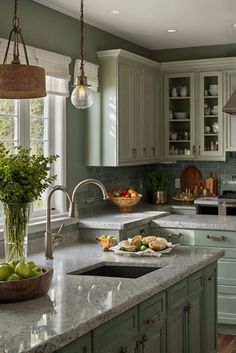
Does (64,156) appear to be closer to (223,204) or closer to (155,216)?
(155,216)

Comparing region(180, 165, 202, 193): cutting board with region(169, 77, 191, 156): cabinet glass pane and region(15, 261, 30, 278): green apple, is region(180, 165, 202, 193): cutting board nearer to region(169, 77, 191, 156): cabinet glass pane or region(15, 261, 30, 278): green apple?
region(169, 77, 191, 156): cabinet glass pane

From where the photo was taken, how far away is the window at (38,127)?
497 cm

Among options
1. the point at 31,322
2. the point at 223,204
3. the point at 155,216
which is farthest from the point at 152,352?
the point at 223,204

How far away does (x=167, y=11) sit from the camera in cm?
567

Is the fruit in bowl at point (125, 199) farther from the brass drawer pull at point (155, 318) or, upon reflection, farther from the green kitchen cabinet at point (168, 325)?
the brass drawer pull at point (155, 318)

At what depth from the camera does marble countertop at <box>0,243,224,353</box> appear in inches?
94.2

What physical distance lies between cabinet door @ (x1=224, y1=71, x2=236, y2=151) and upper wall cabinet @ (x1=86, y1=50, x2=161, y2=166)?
993 mm

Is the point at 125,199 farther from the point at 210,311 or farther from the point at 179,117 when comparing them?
the point at 210,311

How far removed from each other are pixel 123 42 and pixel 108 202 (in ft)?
5.87

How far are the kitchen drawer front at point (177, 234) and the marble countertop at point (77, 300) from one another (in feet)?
4.24

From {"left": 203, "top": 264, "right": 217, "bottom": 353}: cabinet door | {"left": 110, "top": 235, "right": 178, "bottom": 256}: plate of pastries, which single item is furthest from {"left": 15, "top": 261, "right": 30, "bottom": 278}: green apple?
{"left": 203, "top": 264, "right": 217, "bottom": 353}: cabinet door

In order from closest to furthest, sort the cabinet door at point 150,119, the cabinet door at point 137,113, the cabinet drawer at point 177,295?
the cabinet drawer at point 177,295 → the cabinet door at point 137,113 → the cabinet door at point 150,119

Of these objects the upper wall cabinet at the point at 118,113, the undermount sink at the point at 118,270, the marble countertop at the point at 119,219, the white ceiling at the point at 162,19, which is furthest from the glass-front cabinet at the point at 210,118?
the undermount sink at the point at 118,270

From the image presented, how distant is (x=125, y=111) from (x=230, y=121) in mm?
A: 1433
